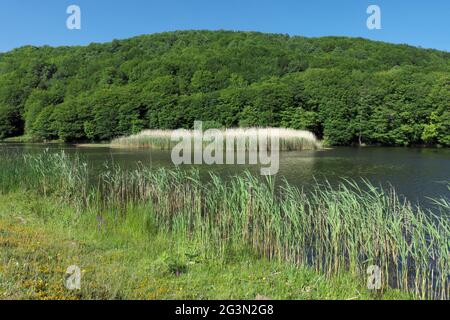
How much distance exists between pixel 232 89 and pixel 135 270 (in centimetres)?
5222

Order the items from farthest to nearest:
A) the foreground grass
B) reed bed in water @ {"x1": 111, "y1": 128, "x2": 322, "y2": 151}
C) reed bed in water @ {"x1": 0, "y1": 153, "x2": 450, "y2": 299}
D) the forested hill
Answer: the forested hill → reed bed in water @ {"x1": 111, "y1": 128, "x2": 322, "y2": 151} → reed bed in water @ {"x1": 0, "y1": 153, "x2": 450, "y2": 299} → the foreground grass

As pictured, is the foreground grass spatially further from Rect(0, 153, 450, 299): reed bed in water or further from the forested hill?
the forested hill

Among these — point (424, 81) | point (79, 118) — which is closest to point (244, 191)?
point (424, 81)

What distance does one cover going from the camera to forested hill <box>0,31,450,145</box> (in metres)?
46.8

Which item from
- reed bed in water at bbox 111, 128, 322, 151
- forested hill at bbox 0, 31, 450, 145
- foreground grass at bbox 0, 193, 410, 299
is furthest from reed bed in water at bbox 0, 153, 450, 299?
forested hill at bbox 0, 31, 450, 145

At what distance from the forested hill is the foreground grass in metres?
41.2

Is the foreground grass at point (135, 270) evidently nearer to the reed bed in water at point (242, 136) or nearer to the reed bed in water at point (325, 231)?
the reed bed in water at point (325, 231)

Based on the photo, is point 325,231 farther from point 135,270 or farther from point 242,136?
point 242,136

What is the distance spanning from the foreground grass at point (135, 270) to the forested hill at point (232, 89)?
135 feet

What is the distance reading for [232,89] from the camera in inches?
2202

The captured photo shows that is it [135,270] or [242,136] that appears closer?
[135,270]

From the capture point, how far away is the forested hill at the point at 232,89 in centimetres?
4678

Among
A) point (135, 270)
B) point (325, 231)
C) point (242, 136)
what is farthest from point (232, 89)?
point (135, 270)

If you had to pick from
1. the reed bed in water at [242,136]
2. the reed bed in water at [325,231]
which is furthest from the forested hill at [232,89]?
the reed bed in water at [325,231]
